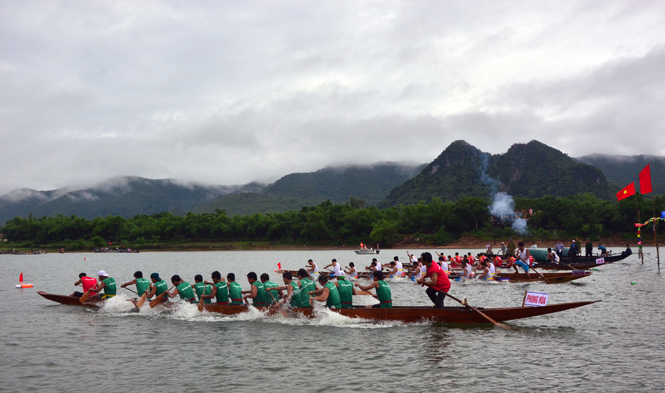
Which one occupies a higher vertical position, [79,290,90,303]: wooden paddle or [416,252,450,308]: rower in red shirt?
[416,252,450,308]: rower in red shirt

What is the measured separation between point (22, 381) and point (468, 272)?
78.8 feet

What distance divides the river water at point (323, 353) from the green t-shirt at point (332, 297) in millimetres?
343

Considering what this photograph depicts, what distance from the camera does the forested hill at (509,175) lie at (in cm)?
11894

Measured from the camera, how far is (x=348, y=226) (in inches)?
4222

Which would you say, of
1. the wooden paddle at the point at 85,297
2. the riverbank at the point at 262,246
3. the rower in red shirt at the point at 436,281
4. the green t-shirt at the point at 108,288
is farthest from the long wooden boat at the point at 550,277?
the riverbank at the point at 262,246

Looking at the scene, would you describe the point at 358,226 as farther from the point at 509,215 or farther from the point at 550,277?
the point at 550,277

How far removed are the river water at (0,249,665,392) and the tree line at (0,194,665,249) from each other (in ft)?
250

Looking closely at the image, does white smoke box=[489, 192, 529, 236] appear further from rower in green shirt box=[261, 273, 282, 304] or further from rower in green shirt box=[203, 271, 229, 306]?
rower in green shirt box=[203, 271, 229, 306]

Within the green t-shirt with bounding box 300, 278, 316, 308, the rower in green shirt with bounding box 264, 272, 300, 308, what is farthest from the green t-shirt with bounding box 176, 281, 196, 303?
the green t-shirt with bounding box 300, 278, 316, 308

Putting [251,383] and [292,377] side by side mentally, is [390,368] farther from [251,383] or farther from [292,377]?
[251,383]

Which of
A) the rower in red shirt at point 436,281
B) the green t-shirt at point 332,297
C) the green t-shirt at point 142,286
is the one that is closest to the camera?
the rower in red shirt at point 436,281

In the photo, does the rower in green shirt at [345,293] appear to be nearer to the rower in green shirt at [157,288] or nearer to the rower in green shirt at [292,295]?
the rower in green shirt at [292,295]

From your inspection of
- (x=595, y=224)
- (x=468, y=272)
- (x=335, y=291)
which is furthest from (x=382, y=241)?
(x=335, y=291)

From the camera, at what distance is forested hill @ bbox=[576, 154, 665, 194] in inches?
5893
